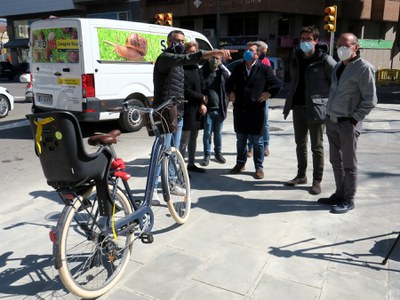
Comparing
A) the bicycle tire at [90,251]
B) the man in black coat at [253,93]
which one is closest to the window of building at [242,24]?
the man in black coat at [253,93]

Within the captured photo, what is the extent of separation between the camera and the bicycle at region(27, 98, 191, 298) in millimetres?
2414

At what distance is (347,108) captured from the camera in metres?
3.98

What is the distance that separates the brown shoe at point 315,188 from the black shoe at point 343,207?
513 millimetres

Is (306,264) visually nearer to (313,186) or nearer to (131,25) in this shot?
(313,186)

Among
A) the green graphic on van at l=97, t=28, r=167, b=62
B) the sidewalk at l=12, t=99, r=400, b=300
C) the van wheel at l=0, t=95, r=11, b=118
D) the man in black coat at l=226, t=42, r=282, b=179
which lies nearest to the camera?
the sidewalk at l=12, t=99, r=400, b=300

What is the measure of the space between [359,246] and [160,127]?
216 cm

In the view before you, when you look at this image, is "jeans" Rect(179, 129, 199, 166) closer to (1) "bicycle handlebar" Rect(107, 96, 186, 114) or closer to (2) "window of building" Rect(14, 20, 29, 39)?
(1) "bicycle handlebar" Rect(107, 96, 186, 114)

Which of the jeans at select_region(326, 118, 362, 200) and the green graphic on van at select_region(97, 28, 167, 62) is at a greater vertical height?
the green graphic on van at select_region(97, 28, 167, 62)

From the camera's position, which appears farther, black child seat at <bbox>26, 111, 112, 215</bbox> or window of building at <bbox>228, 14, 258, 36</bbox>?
window of building at <bbox>228, 14, 258, 36</bbox>

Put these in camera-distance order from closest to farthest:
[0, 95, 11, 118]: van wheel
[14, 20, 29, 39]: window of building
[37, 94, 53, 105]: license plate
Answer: [37, 94, 53, 105]: license plate < [0, 95, 11, 118]: van wheel < [14, 20, 29, 39]: window of building

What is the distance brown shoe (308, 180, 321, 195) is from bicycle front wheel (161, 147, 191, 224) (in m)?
1.69

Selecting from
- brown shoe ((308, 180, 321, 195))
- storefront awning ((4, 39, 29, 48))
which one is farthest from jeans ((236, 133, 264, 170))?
storefront awning ((4, 39, 29, 48))

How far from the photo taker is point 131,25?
8.60 meters

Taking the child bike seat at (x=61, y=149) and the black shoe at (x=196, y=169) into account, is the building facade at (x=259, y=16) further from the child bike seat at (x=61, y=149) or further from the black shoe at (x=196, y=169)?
the child bike seat at (x=61, y=149)
